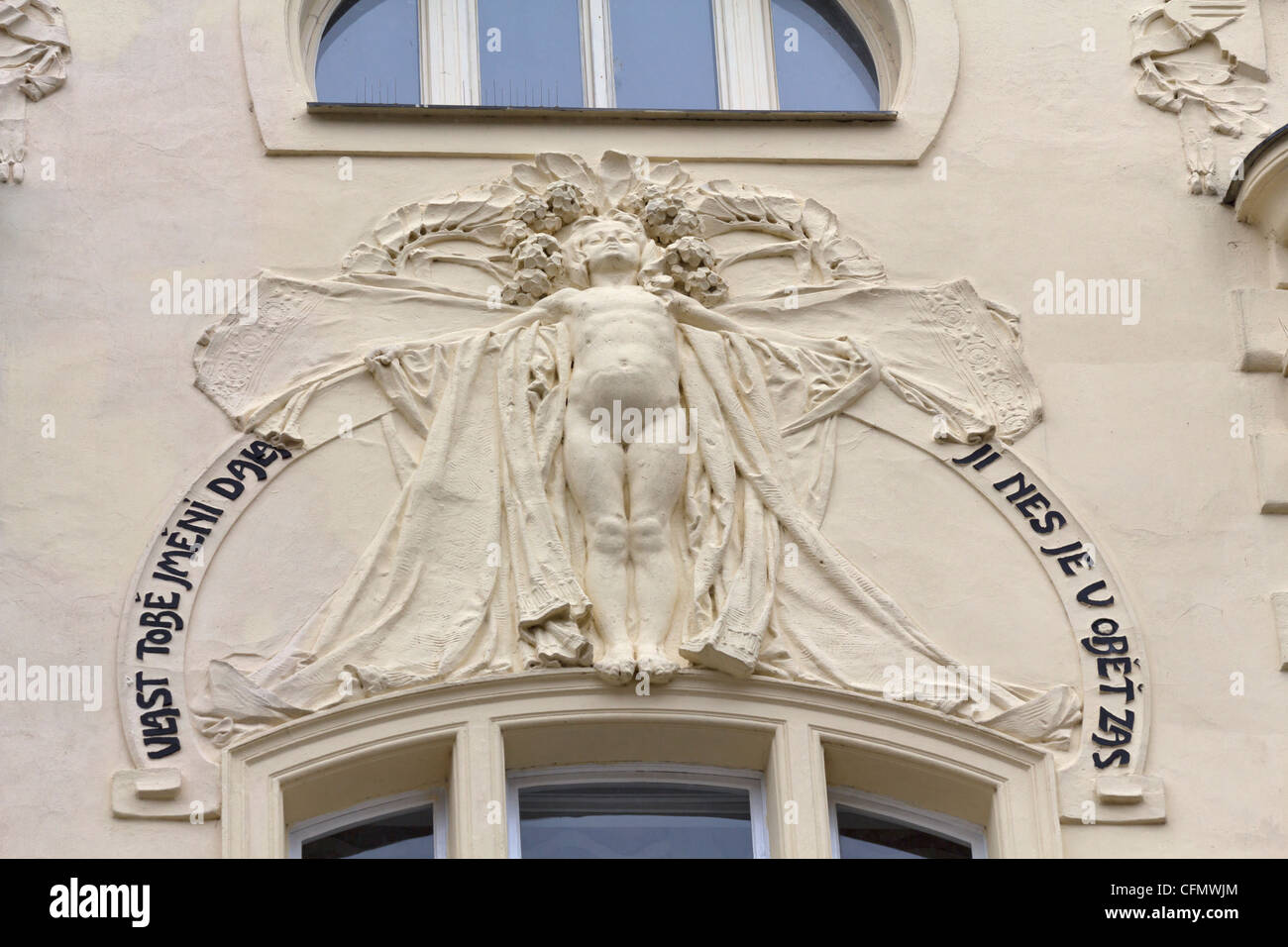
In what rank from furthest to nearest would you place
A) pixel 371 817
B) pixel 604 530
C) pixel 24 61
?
pixel 24 61, pixel 604 530, pixel 371 817

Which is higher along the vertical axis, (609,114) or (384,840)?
(609,114)

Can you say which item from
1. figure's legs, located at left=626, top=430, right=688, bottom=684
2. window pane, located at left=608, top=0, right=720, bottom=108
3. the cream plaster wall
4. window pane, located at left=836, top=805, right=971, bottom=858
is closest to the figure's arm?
the cream plaster wall

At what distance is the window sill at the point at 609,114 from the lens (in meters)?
15.5

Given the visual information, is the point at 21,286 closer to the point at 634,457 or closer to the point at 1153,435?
the point at 634,457

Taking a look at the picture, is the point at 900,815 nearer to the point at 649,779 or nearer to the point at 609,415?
the point at 649,779

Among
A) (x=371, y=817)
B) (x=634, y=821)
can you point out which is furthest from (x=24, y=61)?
(x=634, y=821)

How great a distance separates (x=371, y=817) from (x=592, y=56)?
463 centimetres

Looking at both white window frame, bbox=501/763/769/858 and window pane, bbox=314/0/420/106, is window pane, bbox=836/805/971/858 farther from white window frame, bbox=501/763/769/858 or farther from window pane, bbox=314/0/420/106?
window pane, bbox=314/0/420/106

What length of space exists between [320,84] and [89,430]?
2.78 meters

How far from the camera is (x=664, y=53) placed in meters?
16.5

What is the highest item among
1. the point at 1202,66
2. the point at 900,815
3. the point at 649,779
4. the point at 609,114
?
the point at 1202,66

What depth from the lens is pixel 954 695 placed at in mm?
13906
